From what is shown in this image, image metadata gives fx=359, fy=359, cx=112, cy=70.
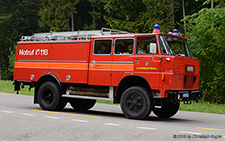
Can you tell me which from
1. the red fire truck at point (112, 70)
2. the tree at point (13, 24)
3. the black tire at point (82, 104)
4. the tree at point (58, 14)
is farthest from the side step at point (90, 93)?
the tree at point (13, 24)

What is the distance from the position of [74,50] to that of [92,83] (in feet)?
4.54

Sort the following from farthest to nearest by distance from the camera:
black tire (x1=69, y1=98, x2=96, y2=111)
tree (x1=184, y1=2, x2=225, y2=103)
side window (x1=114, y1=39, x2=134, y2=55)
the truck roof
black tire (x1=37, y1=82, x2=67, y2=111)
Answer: tree (x1=184, y1=2, x2=225, y2=103)
black tire (x1=69, y1=98, x2=96, y2=111)
black tire (x1=37, y1=82, x2=67, y2=111)
the truck roof
side window (x1=114, y1=39, x2=134, y2=55)

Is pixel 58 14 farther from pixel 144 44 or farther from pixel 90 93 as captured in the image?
pixel 144 44

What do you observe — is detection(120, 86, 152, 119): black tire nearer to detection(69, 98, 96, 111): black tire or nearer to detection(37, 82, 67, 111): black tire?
detection(37, 82, 67, 111): black tire

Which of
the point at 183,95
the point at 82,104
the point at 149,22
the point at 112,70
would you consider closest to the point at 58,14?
the point at 149,22

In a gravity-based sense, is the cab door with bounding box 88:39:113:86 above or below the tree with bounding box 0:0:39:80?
below

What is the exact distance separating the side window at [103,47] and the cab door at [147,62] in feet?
3.52

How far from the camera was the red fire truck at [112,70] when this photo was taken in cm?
1073

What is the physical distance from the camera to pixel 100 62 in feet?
39.3

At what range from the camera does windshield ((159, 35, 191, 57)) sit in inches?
427

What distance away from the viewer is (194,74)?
11.6 m

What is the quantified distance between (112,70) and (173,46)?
2.11 metres

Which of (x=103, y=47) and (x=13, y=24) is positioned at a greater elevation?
(x=13, y=24)

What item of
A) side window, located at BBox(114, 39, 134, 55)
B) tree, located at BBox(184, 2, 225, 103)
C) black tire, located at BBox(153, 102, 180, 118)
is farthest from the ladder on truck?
tree, located at BBox(184, 2, 225, 103)
